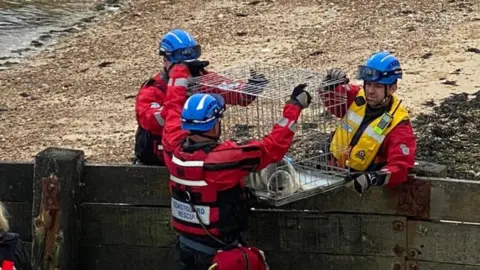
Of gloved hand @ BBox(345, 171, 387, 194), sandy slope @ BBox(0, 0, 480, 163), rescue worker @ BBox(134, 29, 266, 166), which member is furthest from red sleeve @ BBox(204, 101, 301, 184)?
sandy slope @ BBox(0, 0, 480, 163)

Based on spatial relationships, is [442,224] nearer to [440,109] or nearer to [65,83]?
[440,109]

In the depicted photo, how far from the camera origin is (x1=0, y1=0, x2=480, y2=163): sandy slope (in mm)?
12930

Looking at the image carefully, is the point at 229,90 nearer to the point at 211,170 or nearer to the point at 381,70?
the point at 211,170

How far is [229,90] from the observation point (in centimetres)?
691

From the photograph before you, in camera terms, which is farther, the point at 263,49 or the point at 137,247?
the point at 263,49

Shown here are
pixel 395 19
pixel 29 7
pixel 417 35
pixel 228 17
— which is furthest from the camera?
pixel 29 7

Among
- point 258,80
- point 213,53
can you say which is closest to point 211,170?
point 258,80

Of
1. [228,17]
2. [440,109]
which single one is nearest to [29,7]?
[228,17]

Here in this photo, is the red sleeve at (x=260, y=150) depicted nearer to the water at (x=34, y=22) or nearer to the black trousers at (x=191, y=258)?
the black trousers at (x=191, y=258)

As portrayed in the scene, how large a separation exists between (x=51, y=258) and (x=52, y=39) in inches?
507

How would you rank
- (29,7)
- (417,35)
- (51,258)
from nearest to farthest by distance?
(51,258)
(417,35)
(29,7)

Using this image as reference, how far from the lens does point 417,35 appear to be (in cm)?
1576

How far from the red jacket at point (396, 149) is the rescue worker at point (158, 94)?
2.68 feet

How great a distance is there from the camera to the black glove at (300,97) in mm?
6391
